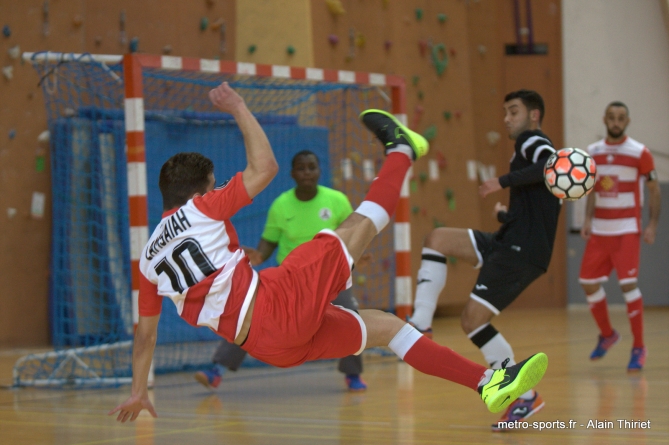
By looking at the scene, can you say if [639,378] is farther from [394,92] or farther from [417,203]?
[417,203]

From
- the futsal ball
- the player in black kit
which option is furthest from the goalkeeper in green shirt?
the futsal ball

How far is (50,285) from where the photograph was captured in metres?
9.71

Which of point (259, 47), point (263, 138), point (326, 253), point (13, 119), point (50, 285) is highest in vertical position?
point (259, 47)

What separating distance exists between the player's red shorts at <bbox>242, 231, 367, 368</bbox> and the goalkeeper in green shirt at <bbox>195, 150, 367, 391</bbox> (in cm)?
259

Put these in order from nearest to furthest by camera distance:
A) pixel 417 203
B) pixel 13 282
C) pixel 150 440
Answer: pixel 150 440, pixel 13 282, pixel 417 203

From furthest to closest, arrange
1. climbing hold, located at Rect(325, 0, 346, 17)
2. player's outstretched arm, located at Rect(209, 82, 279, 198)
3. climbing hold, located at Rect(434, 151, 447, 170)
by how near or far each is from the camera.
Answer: climbing hold, located at Rect(434, 151, 447, 170) < climbing hold, located at Rect(325, 0, 346, 17) < player's outstretched arm, located at Rect(209, 82, 279, 198)

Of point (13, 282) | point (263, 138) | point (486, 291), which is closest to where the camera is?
point (263, 138)

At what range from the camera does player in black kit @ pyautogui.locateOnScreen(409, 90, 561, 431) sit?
526 cm

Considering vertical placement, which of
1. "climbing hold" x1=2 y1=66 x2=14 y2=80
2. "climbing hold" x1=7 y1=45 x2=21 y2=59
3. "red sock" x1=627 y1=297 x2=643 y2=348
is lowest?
"red sock" x1=627 y1=297 x2=643 y2=348

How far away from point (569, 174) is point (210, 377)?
3154 mm

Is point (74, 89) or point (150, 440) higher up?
point (74, 89)

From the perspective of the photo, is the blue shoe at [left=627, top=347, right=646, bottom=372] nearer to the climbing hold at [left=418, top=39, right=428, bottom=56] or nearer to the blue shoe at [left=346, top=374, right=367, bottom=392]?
the blue shoe at [left=346, top=374, right=367, bottom=392]

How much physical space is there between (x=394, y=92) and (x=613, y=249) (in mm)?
2534

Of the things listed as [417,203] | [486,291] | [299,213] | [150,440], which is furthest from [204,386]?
[417,203]
